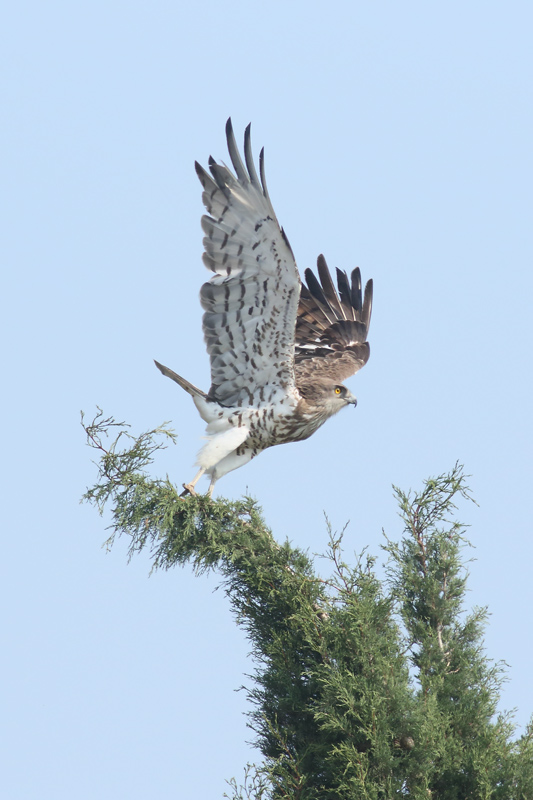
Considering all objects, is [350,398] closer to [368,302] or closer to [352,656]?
[368,302]

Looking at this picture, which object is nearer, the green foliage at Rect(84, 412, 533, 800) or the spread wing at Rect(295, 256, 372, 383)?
the green foliage at Rect(84, 412, 533, 800)

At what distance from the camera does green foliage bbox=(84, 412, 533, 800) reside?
4.09 m

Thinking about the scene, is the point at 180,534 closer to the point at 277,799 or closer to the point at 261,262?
the point at 277,799

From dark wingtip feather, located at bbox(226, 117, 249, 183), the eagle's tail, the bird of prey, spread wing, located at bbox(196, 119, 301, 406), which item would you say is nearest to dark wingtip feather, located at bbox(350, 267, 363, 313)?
the bird of prey

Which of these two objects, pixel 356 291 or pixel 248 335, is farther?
pixel 356 291

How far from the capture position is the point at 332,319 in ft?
32.3

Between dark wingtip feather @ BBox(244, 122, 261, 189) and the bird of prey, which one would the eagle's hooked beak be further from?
dark wingtip feather @ BBox(244, 122, 261, 189)

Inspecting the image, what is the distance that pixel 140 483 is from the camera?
5.21 metres

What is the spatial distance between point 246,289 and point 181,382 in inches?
38.8

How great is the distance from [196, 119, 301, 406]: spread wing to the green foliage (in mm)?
1740

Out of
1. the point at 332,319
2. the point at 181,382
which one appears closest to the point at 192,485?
the point at 181,382

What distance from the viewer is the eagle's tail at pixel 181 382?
6.96 m

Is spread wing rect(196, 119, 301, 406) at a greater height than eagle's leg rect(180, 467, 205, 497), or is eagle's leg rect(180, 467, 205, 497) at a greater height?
spread wing rect(196, 119, 301, 406)

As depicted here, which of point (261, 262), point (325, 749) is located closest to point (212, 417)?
point (261, 262)
